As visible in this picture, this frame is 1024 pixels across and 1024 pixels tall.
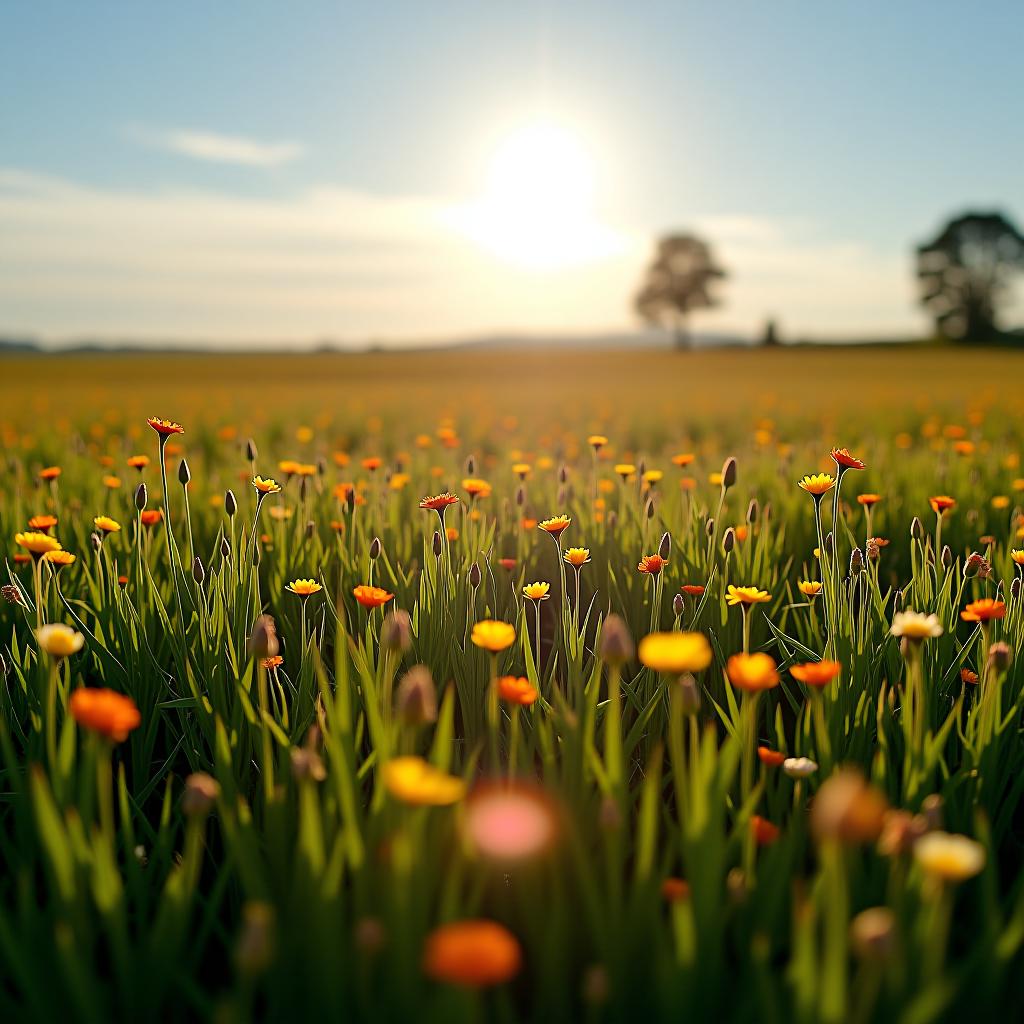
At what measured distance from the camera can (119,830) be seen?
1636 mm

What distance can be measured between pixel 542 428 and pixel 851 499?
215 inches

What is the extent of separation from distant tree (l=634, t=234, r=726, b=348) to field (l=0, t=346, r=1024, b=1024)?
62.4 metres

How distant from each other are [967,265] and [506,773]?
6790 cm

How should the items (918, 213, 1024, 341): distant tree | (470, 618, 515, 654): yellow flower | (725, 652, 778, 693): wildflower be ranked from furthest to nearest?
(918, 213, 1024, 341): distant tree < (470, 618, 515, 654): yellow flower < (725, 652, 778, 693): wildflower

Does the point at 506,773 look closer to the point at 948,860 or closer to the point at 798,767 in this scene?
the point at 798,767

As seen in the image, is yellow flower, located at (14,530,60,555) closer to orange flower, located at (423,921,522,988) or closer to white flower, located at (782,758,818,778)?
orange flower, located at (423,921,522,988)

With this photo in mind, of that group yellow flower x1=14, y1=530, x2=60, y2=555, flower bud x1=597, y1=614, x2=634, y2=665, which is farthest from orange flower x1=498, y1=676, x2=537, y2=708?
yellow flower x1=14, y1=530, x2=60, y2=555

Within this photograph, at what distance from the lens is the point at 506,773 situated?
5.66ft

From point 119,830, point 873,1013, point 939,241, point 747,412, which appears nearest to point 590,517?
point 119,830

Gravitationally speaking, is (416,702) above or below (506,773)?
above

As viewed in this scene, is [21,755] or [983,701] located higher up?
[983,701]

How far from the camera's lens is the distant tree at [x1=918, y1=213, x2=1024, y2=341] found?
5831 cm

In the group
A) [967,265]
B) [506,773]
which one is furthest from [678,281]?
[506,773]

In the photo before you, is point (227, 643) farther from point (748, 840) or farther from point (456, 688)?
point (748, 840)
